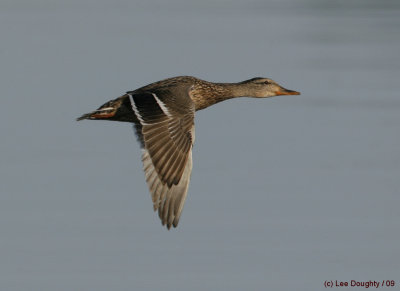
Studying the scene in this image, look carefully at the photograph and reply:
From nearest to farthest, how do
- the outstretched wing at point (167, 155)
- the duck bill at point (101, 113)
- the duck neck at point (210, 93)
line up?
the outstretched wing at point (167, 155) < the duck bill at point (101, 113) < the duck neck at point (210, 93)

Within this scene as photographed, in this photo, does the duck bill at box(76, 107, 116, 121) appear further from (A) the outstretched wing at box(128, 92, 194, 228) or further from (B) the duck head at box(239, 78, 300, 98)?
(B) the duck head at box(239, 78, 300, 98)

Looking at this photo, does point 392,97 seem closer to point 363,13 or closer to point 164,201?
point 164,201

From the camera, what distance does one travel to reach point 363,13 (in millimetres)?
28938

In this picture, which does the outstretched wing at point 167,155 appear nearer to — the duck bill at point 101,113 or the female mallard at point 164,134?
the female mallard at point 164,134

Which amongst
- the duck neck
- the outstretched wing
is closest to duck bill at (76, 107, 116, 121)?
the outstretched wing

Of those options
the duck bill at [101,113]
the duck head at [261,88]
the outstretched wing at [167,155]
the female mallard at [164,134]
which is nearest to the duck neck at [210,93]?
the duck head at [261,88]

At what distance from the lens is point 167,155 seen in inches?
358

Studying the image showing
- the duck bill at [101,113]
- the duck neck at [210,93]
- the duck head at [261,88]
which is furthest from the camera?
the duck head at [261,88]

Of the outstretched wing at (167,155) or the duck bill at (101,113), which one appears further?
the duck bill at (101,113)

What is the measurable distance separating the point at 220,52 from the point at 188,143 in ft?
35.5

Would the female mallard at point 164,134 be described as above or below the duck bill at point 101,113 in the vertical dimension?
below

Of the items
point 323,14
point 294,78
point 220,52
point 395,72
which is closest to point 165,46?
point 220,52

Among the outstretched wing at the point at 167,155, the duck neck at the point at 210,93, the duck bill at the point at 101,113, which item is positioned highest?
the duck neck at the point at 210,93

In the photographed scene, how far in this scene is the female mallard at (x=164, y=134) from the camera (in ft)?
29.5
